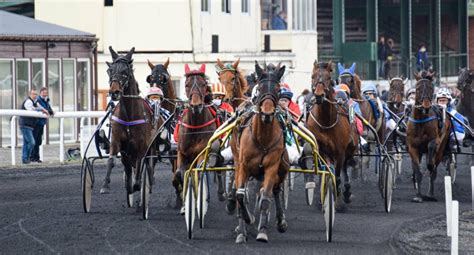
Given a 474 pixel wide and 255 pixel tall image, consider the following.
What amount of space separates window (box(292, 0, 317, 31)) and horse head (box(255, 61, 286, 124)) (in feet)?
82.5

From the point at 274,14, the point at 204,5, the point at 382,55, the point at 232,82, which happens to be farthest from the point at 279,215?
the point at 382,55

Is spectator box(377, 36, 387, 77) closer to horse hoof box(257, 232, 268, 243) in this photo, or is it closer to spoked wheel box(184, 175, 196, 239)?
spoked wheel box(184, 175, 196, 239)

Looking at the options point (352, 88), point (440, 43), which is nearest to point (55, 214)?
point (352, 88)

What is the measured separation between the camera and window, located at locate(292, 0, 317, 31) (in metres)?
37.6

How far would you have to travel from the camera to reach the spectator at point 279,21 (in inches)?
1473

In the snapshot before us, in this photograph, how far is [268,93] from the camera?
1221cm

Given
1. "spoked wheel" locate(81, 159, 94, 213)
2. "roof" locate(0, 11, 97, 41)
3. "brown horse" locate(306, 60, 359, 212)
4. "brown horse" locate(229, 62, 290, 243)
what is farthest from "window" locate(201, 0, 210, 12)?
"brown horse" locate(229, 62, 290, 243)

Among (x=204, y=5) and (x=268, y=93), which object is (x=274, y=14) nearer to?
(x=204, y=5)

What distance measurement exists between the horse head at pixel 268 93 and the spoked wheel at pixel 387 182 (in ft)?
12.5

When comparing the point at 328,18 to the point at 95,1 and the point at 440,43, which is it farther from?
the point at 95,1

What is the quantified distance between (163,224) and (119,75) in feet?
6.51

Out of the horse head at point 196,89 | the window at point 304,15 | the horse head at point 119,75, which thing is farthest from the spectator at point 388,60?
the horse head at point 196,89

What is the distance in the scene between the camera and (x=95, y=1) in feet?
110

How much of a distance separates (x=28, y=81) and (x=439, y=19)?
20710mm
